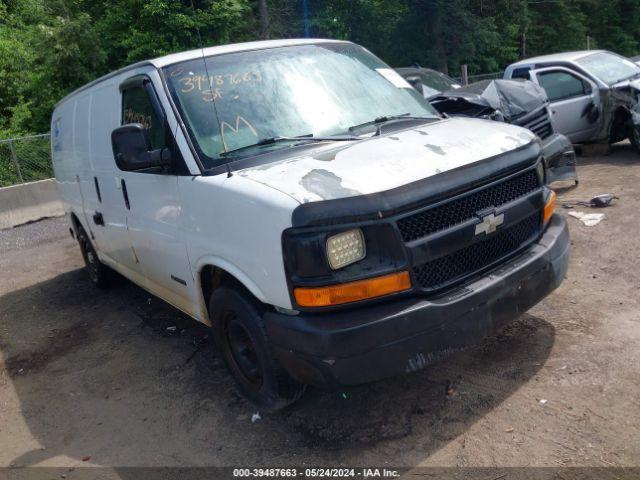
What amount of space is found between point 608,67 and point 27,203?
1082cm

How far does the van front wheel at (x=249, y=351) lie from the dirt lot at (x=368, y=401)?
218 mm

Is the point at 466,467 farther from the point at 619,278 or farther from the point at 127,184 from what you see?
the point at 127,184

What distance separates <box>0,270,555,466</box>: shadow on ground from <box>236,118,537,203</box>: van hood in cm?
103

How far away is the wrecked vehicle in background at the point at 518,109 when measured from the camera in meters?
7.09

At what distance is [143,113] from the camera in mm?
4098

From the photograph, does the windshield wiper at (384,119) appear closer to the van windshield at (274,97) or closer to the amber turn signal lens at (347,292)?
the van windshield at (274,97)

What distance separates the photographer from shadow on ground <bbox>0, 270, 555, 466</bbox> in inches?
127

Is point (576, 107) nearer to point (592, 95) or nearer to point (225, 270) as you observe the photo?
point (592, 95)

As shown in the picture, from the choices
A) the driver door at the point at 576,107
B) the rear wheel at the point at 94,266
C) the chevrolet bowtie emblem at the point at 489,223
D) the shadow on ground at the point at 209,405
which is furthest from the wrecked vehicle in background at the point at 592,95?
the rear wheel at the point at 94,266

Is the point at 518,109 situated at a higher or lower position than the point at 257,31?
lower

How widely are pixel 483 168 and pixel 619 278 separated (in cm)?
236

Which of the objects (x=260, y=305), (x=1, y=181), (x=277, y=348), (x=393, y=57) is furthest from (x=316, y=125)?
(x=393, y=57)

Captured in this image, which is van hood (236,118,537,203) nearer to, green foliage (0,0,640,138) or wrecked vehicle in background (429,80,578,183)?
green foliage (0,0,640,138)

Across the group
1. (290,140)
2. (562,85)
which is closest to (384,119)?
(290,140)
